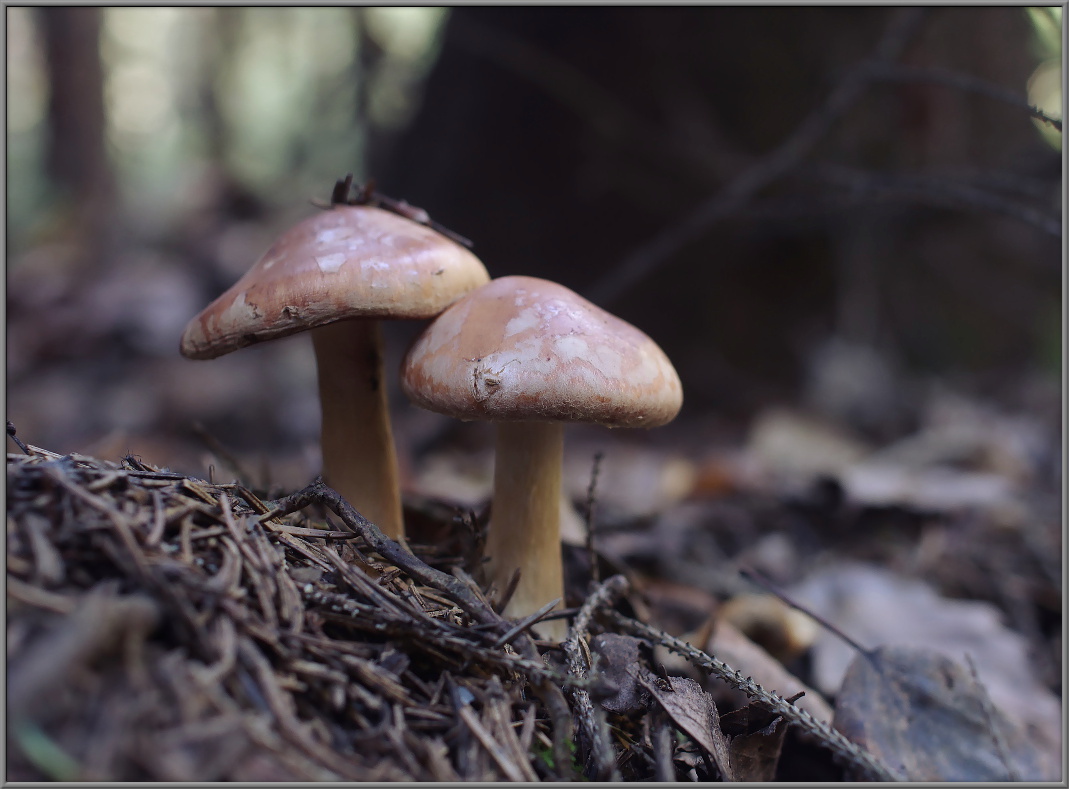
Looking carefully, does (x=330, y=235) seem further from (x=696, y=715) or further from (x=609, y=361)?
(x=696, y=715)

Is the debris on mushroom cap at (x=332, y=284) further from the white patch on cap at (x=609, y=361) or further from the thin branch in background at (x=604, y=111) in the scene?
the thin branch in background at (x=604, y=111)

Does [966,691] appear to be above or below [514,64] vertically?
below

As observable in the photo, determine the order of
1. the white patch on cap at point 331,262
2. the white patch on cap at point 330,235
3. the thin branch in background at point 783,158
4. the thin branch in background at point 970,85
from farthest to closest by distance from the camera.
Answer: the thin branch in background at point 783,158, the thin branch in background at point 970,85, the white patch on cap at point 330,235, the white patch on cap at point 331,262

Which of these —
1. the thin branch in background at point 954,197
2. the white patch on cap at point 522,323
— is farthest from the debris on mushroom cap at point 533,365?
the thin branch in background at point 954,197

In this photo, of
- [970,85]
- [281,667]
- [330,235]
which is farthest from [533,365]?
[970,85]

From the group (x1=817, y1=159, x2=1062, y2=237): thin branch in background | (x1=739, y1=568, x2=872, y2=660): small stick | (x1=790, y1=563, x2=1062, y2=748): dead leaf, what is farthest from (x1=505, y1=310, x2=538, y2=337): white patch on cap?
(x1=817, y1=159, x2=1062, y2=237): thin branch in background

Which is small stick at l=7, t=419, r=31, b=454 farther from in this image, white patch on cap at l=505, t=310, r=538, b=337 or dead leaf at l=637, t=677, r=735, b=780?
dead leaf at l=637, t=677, r=735, b=780

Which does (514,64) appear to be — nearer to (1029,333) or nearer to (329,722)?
(329,722)

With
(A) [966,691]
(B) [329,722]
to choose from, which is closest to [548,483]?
(B) [329,722]
